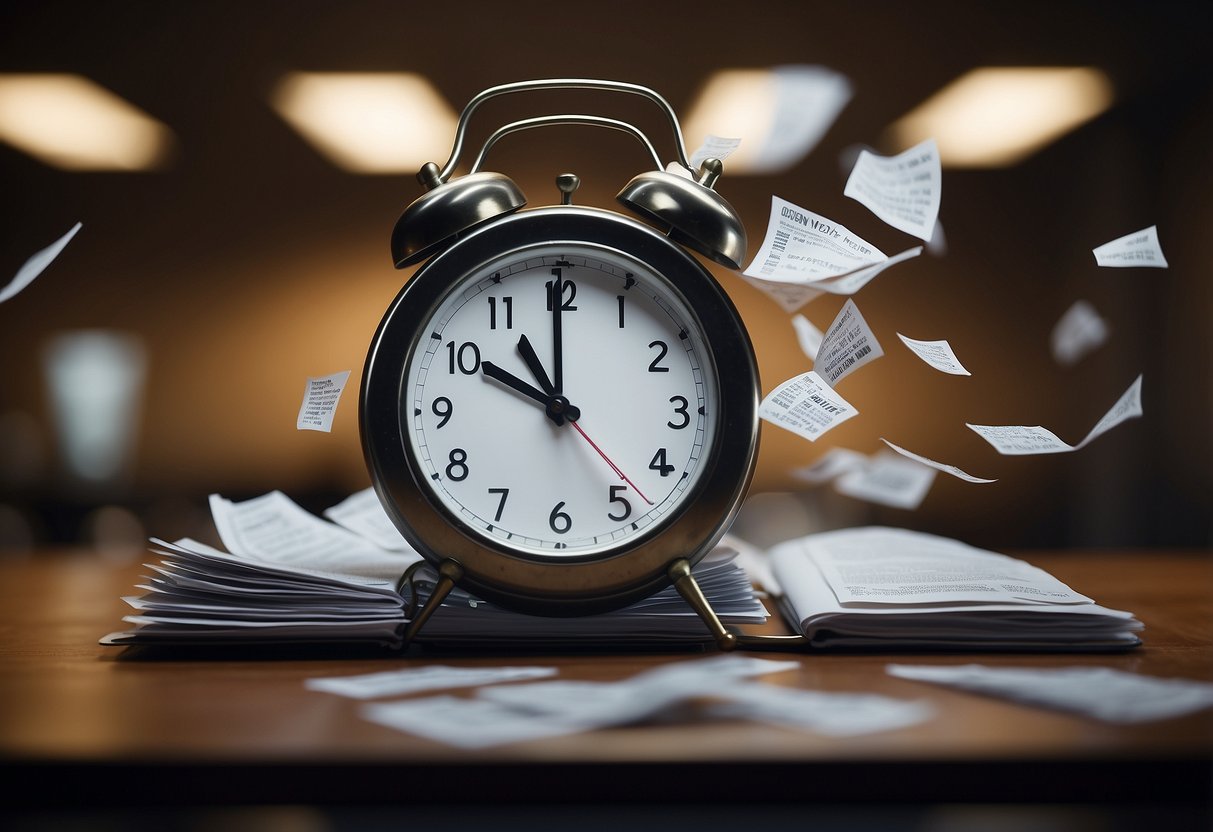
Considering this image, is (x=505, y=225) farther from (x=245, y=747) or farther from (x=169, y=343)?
(x=169, y=343)

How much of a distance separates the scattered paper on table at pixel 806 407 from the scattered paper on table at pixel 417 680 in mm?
255

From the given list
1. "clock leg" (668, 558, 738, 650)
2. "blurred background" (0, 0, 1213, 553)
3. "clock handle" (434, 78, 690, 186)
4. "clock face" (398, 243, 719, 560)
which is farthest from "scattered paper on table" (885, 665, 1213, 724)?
"blurred background" (0, 0, 1213, 553)

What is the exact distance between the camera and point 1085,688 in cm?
59

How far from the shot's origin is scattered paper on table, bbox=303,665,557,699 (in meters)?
0.59

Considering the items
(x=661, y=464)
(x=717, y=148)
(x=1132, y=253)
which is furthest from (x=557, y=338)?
(x=1132, y=253)

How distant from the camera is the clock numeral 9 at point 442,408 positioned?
0.72 meters

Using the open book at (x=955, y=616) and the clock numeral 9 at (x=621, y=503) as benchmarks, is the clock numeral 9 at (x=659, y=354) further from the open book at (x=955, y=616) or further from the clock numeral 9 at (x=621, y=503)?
the open book at (x=955, y=616)

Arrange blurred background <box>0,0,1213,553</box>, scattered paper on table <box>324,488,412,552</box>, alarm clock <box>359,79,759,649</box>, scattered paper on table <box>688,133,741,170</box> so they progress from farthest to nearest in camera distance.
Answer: blurred background <box>0,0,1213,553</box> → scattered paper on table <box>324,488,412,552</box> → scattered paper on table <box>688,133,741,170</box> → alarm clock <box>359,79,759,649</box>

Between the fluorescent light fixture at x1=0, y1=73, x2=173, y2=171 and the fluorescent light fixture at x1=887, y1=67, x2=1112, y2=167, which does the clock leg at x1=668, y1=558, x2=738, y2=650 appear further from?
the fluorescent light fixture at x1=0, y1=73, x2=173, y2=171

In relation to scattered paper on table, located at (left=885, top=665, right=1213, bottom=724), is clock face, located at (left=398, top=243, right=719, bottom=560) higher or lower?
higher

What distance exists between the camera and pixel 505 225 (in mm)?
726

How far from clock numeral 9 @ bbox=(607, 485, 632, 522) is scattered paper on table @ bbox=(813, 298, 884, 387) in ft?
0.59

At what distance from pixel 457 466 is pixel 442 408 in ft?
0.15

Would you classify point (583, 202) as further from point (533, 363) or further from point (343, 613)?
point (343, 613)
